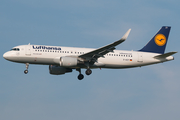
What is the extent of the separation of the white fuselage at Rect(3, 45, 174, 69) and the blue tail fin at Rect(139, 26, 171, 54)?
1.39m

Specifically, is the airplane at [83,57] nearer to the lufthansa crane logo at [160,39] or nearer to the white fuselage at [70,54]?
the white fuselage at [70,54]

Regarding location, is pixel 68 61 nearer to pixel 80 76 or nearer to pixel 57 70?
pixel 57 70

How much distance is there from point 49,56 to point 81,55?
4.13m

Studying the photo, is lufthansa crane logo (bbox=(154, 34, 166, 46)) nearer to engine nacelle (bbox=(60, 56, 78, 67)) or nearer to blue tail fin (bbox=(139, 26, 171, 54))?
blue tail fin (bbox=(139, 26, 171, 54))

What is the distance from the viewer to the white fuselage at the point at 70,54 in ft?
137

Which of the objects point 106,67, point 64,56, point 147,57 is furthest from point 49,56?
point 147,57

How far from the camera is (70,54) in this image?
4269 centimetres

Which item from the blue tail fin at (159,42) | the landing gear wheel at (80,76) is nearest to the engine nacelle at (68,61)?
the landing gear wheel at (80,76)

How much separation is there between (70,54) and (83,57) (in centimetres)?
181

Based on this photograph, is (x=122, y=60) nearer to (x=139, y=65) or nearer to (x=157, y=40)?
(x=139, y=65)

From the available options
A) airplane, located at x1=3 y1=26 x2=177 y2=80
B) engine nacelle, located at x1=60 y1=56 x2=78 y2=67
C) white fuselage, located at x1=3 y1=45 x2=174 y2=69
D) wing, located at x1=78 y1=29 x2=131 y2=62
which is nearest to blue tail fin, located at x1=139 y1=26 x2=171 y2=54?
airplane, located at x1=3 y1=26 x2=177 y2=80

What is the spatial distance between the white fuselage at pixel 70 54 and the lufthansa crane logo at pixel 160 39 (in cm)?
256

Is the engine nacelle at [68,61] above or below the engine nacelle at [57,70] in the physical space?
above

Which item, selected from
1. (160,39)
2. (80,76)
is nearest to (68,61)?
(80,76)
